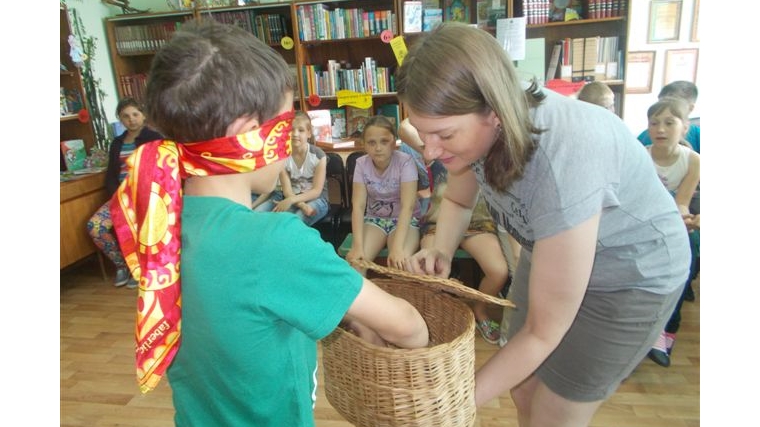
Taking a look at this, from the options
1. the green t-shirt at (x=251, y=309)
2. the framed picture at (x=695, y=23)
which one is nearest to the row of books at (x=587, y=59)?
the framed picture at (x=695, y=23)

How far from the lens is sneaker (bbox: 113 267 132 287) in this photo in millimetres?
3475

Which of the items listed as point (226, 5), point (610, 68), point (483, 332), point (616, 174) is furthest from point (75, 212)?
point (610, 68)

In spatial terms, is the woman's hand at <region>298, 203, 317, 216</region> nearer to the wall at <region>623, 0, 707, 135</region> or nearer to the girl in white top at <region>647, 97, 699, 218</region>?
the girl in white top at <region>647, 97, 699, 218</region>

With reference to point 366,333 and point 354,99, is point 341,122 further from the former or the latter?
point 366,333

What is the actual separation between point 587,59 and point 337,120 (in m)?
2.26

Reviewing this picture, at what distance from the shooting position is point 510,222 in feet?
3.72

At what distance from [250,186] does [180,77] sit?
207mm

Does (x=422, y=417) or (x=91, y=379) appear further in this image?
(x=91, y=379)

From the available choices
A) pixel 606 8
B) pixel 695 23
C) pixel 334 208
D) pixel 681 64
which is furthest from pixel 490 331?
pixel 695 23

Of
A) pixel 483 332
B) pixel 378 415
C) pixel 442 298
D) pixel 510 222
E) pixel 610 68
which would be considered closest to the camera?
pixel 378 415

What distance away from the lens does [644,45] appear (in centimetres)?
397

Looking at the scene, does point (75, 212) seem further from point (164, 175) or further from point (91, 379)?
point (164, 175)

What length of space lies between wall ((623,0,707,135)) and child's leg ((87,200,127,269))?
14.0 ft

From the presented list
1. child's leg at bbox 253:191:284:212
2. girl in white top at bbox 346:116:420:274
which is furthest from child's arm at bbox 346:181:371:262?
child's leg at bbox 253:191:284:212
